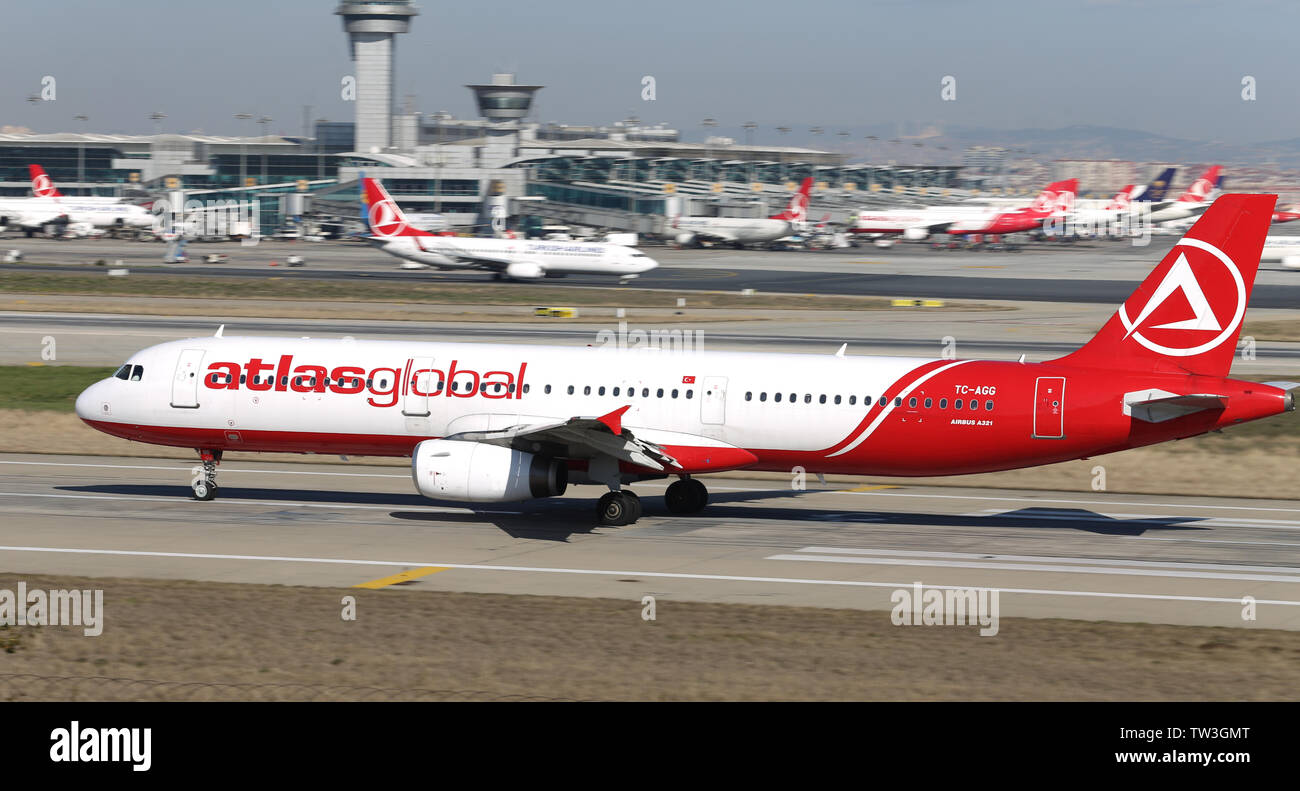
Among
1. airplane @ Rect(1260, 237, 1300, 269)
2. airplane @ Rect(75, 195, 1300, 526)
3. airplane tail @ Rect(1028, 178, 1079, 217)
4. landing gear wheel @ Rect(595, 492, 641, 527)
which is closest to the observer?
airplane @ Rect(75, 195, 1300, 526)

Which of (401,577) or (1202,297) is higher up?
(1202,297)

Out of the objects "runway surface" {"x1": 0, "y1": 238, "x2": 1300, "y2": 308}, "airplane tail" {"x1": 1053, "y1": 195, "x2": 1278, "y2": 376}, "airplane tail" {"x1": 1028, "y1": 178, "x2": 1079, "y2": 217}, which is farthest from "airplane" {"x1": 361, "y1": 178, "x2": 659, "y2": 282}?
"airplane tail" {"x1": 1028, "y1": 178, "x2": 1079, "y2": 217}

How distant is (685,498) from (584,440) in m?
4.37

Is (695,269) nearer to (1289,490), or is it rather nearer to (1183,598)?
(1289,490)

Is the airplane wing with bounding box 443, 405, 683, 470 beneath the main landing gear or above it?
above

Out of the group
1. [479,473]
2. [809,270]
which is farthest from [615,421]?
[809,270]

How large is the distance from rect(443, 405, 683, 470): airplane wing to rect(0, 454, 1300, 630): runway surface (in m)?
1.79

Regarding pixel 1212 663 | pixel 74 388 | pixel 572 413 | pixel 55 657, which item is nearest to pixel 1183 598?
pixel 1212 663

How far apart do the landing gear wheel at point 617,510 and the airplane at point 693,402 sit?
5 cm

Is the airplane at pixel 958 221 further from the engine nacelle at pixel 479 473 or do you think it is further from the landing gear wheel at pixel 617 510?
the engine nacelle at pixel 479 473

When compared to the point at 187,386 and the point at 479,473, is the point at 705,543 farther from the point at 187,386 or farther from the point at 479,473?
the point at 187,386

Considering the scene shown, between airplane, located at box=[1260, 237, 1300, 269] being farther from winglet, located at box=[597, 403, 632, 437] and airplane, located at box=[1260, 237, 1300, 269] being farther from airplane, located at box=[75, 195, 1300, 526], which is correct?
winglet, located at box=[597, 403, 632, 437]

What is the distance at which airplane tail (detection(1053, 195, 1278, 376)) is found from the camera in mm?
30406

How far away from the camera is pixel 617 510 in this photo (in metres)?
32.3
